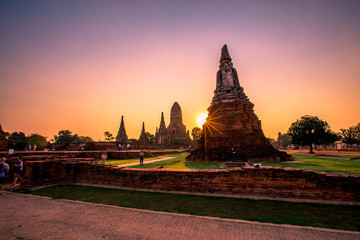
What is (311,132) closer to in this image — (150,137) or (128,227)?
(128,227)

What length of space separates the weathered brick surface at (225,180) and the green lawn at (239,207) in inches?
16.3

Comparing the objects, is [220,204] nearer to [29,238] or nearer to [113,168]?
[29,238]

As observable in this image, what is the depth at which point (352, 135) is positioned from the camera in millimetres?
36375

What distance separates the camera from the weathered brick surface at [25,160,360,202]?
15.1 feet

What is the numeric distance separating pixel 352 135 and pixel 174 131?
44.2 m

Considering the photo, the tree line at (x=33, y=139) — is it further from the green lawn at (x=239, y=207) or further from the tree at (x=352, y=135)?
the tree at (x=352, y=135)

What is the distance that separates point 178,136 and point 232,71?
114 ft

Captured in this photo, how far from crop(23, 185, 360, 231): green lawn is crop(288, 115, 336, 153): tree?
30.1 meters

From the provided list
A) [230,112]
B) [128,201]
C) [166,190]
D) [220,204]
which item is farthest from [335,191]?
[230,112]

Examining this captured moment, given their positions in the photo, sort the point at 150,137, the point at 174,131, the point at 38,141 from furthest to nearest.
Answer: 1. the point at 150,137
2. the point at 174,131
3. the point at 38,141

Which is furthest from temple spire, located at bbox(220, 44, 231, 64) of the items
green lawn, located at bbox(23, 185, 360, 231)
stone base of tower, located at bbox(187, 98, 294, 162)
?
green lawn, located at bbox(23, 185, 360, 231)

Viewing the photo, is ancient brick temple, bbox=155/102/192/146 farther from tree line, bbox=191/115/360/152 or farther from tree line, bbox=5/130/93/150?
tree line, bbox=191/115/360/152

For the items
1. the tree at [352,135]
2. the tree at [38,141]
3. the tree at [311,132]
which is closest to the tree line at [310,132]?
the tree at [311,132]

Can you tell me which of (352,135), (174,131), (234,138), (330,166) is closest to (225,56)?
(234,138)
